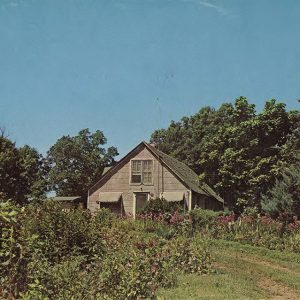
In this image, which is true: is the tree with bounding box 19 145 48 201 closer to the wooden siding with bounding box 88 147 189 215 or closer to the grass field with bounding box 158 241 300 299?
the wooden siding with bounding box 88 147 189 215

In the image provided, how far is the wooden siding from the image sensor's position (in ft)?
126

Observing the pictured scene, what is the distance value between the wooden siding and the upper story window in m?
0.33

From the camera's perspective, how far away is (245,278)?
1277cm

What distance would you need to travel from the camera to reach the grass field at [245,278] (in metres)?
9.92

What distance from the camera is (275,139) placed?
36375mm

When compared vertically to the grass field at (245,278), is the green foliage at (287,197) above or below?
above

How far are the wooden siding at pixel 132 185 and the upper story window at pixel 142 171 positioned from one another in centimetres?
33

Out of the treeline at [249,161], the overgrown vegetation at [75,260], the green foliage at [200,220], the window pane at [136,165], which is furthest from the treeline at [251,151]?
the overgrown vegetation at [75,260]

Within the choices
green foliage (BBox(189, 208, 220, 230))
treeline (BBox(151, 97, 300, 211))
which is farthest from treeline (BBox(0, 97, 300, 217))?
green foliage (BBox(189, 208, 220, 230))

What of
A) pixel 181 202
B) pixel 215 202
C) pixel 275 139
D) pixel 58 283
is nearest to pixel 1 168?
pixel 181 202

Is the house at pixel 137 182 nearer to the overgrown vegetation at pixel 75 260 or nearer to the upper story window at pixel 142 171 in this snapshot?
the upper story window at pixel 142 171

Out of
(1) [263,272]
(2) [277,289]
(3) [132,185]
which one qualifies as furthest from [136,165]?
(2) [277,289]

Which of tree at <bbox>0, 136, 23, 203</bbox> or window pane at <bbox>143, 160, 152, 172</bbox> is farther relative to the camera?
tree at <bbox>0, 136, 23, 203</bbox>

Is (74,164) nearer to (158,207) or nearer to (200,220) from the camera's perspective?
(158,207)
